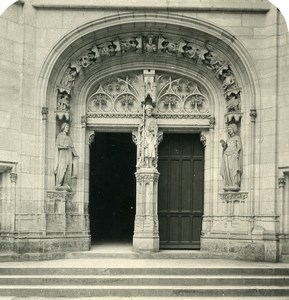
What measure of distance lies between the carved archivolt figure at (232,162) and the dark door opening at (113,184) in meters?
4.09

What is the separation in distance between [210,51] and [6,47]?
4095 mm

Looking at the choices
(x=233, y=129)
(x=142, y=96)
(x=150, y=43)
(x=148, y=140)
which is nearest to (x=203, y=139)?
(x=233, y=129)

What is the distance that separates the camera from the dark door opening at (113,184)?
48.3 ft

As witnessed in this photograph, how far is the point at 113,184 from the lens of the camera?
15.0 metres

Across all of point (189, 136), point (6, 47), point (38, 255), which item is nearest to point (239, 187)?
point (189, 136)

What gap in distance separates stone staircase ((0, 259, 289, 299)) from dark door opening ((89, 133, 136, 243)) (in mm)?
5007

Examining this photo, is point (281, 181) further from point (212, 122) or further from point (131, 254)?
point (131, 254)

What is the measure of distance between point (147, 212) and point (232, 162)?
2.01 metres

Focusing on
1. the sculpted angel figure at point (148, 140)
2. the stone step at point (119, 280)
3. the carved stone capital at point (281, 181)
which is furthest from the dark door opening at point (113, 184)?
the stone step at point (119, 280)

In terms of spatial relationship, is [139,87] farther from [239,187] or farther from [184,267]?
[184,267]

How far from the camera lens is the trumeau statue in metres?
11.4

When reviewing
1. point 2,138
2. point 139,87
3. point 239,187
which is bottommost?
point 239,187

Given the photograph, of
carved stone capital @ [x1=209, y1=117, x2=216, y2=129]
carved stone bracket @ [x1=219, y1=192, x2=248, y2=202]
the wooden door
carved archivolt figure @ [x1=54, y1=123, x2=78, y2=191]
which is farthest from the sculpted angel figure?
carved stone bracket @ [x1=219, y1=192, x2=248, y2=202]

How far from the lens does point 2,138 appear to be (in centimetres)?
1050
